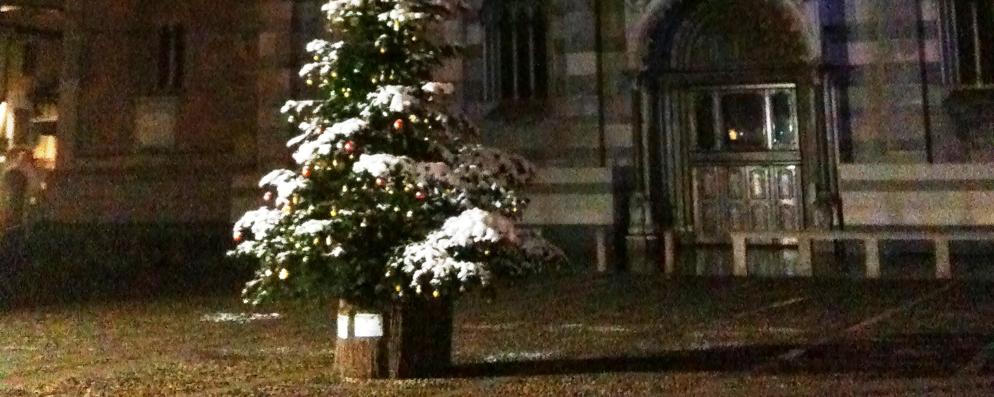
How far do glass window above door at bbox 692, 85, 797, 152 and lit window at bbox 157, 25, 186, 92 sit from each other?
12.4 meters

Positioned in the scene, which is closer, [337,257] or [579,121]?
[337,257]

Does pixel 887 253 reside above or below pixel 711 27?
below

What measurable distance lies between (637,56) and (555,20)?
201 cm

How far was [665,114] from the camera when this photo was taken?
19.7 metres

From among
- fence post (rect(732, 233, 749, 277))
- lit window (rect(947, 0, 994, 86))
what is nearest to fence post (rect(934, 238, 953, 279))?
fence post (rect(732, 233, 749, 277))

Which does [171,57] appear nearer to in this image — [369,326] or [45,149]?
[45,149]

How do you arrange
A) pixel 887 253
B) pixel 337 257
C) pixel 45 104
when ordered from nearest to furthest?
1. pixel 337 257
2. pixel 887 253
3. pixel 45 104

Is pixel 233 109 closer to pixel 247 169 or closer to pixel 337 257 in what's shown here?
pixel 247 169

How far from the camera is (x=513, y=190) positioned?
7996 mm

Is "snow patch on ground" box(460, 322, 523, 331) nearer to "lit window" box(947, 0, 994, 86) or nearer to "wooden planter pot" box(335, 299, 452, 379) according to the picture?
"wooden planter pot" box(335, 299, 452, 379)

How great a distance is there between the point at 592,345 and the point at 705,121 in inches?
444

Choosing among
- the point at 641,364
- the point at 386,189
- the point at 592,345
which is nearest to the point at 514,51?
the point at 592,345

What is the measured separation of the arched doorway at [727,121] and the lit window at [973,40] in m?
2.85

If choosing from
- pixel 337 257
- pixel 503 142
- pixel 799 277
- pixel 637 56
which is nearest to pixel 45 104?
pixel 503 142
